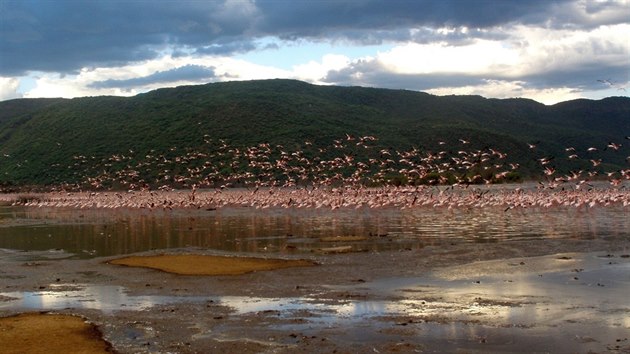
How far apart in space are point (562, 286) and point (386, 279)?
4158mm

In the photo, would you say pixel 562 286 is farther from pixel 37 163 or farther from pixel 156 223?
pixel 37 163

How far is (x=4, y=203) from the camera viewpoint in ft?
263

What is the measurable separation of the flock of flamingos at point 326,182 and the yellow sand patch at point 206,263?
70.6 feet

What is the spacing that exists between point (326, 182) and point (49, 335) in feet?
140

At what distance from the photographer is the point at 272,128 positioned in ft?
362

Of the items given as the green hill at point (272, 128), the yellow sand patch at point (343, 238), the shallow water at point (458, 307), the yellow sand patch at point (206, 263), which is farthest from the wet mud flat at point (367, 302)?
the green hill at point (272, 128)

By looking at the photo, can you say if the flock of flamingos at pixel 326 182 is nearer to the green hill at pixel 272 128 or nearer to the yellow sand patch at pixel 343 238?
the green hill at pixel 272 128

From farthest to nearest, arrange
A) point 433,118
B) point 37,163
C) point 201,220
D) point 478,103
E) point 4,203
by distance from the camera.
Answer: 1. point 478,103
2. point 433,118
3. point 37,163
4. point 4,203
5. point 201,220

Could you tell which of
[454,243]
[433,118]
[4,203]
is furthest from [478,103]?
[454,243]

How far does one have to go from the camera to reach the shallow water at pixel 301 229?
2783 centimetres

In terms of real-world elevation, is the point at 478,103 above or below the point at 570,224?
above

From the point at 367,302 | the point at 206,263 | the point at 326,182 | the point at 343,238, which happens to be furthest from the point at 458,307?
the point at 326,182

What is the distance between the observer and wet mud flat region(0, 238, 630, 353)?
12.3m

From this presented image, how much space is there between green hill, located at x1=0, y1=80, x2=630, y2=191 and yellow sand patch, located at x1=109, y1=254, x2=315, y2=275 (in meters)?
67.1
